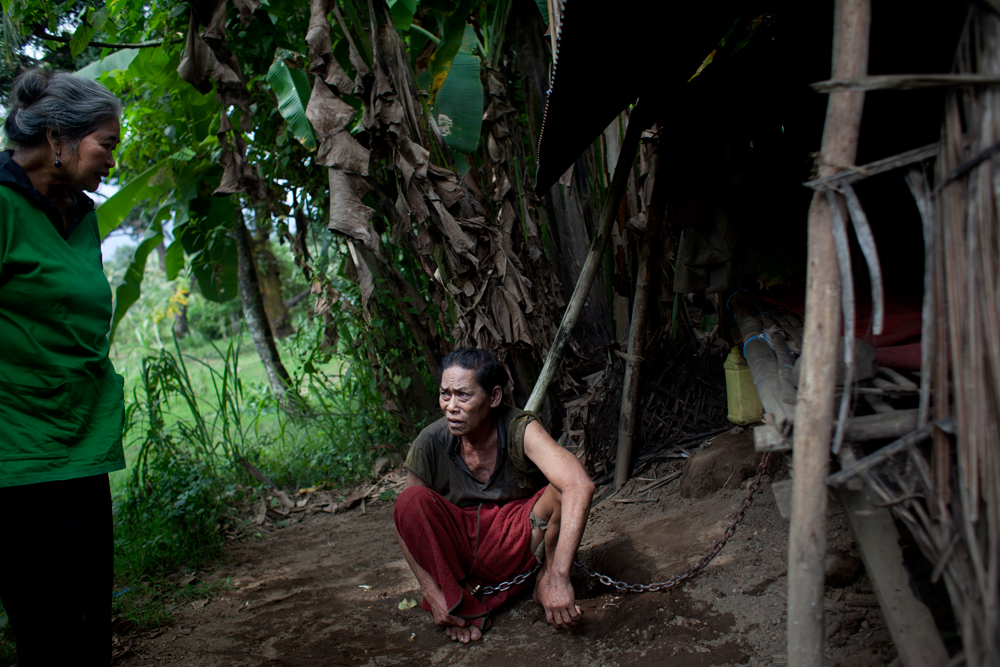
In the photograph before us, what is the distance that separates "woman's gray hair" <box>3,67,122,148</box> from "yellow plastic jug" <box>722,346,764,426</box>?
252cm

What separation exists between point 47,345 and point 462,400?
1.34 m

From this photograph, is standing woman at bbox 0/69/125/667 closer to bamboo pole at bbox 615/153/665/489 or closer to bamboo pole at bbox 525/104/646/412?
bamboo pole at bbox 525/104/646/412

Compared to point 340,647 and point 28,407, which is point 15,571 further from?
point 340,647

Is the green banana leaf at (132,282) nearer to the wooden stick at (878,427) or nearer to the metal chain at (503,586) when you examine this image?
the metal chain at (503,586)

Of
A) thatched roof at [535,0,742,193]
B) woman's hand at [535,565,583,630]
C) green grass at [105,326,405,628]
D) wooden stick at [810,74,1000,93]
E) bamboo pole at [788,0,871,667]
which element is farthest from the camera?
green grass at [105,326,405,628]

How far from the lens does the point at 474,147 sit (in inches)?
146

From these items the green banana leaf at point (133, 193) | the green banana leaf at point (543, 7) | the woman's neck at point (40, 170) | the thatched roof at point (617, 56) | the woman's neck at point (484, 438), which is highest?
the green banana leaf at point (543, 7)

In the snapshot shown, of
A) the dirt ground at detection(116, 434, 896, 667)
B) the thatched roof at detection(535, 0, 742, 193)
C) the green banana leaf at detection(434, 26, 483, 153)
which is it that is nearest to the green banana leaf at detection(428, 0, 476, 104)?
the green banana leaf at detection(434, 26, 483, 153)

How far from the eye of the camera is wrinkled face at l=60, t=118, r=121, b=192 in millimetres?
1810

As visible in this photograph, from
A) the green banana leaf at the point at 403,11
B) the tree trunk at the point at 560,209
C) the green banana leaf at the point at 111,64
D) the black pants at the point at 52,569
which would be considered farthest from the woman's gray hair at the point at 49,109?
the green banana leaf at the point at 111,64

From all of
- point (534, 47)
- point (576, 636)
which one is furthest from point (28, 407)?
point (534, 47)

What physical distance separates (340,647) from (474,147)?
267 cm

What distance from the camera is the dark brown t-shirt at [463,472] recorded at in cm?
263

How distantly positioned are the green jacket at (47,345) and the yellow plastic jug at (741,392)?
237cm
